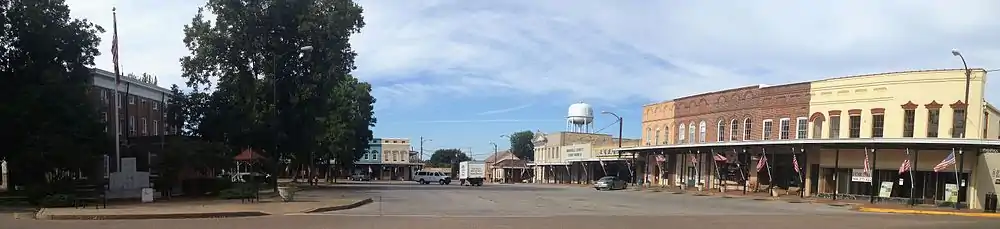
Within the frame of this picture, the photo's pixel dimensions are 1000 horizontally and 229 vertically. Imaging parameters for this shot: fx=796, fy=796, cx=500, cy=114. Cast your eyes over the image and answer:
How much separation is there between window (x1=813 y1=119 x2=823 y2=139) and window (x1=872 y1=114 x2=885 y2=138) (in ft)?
12.0

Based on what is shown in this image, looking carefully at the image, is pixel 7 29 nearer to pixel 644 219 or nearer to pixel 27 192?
pixel 27 192

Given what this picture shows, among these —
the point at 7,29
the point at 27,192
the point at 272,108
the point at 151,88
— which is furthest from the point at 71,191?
the point at 151,88

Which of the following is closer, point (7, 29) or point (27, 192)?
point (27, 192)

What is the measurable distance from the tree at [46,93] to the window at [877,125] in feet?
132

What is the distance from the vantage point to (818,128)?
48.8m

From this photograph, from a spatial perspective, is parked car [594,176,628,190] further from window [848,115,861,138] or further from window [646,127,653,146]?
window [848,115,861,138]

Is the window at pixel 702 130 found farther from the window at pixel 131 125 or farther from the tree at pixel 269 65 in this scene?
the window at pixel 131 125

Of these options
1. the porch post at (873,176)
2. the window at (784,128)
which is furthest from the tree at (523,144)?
the porch post at (873,176)

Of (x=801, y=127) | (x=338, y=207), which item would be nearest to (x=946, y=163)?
(x=801, y=127)

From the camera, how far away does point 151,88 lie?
73.4 metres

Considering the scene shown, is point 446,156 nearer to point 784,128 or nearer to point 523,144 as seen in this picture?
point 523,144

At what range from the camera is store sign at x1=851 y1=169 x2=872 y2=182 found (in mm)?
41647

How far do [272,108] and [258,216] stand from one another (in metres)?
21.7

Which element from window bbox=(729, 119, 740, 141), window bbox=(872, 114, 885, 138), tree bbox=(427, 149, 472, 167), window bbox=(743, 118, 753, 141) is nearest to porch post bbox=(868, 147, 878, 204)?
window bbox=(872, 114, 885, 138)
